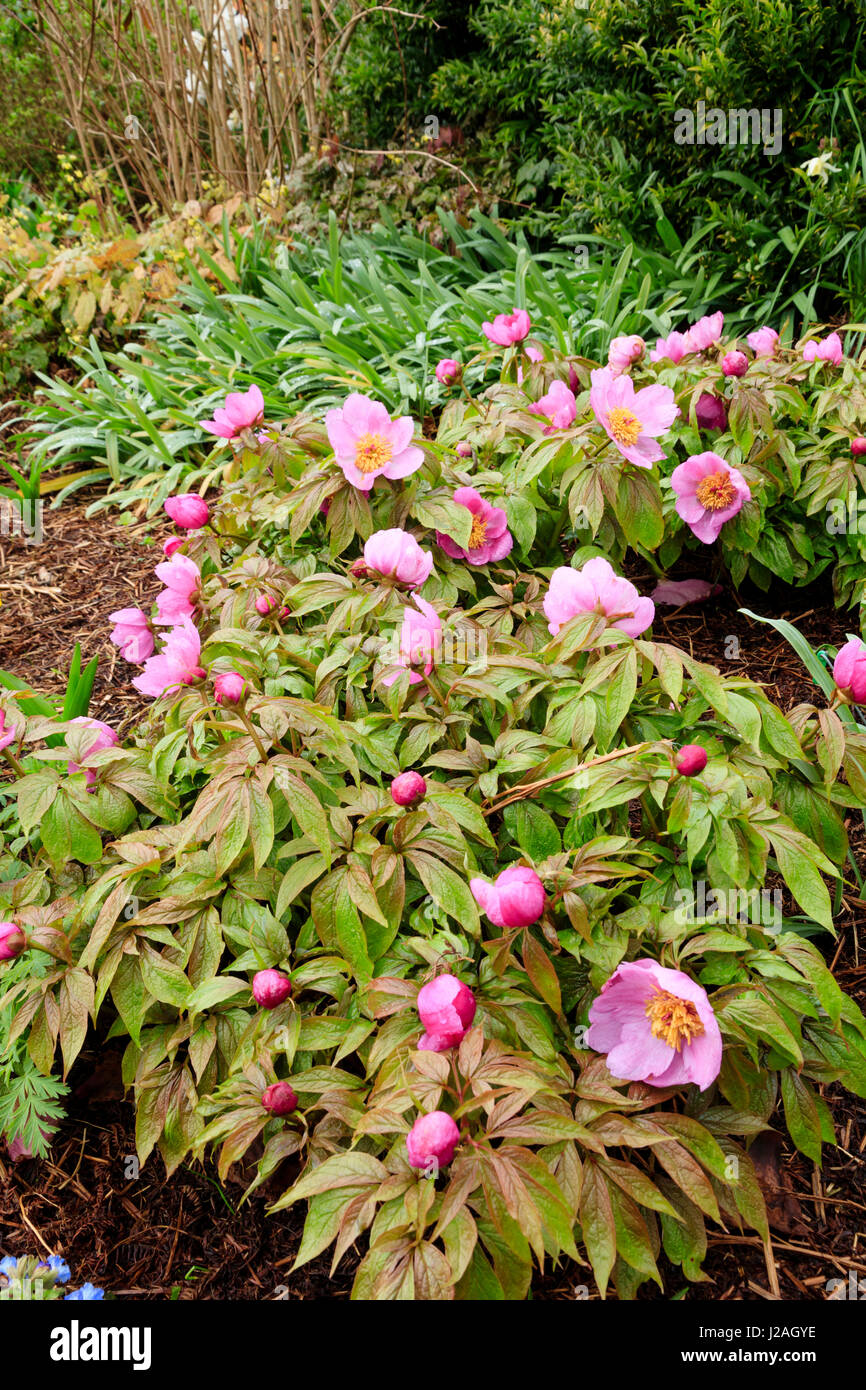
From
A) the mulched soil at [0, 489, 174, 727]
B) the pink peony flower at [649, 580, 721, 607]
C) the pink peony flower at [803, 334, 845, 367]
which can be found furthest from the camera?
the mulched soil at [0, 489, 174, 727]

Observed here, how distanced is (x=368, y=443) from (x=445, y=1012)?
1.16 m

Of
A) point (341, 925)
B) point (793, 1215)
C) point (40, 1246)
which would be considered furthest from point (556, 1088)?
point (40, 1246)

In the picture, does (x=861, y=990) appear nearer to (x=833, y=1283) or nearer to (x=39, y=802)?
(x=833, y=1283)

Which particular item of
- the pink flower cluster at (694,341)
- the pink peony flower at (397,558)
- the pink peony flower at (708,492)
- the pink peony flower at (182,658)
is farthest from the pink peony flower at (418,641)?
the pink flower cluster at (694,341)

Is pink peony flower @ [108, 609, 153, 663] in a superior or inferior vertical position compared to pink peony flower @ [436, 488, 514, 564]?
inferior

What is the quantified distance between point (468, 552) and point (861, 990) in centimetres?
110

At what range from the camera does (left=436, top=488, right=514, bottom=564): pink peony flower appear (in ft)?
6.55

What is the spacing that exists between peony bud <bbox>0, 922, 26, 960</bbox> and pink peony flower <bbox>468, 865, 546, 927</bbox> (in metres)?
0.69

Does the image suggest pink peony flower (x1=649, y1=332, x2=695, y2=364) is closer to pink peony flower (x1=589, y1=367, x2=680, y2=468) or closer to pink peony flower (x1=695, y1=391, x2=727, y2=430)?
pink peony flower (x1=695, y1=391, x2=727, y2=430)

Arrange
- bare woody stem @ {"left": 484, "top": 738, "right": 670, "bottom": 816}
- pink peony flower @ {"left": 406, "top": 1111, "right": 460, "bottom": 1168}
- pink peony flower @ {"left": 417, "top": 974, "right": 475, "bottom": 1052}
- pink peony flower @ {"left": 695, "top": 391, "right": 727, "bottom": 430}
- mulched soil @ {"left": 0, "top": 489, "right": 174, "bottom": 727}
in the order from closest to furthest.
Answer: pink peony flower @ {"left": 406, "top": 1111, "right": 460, "bottom": 1168} < pink peony flower @ {"left": 417, "top": 974, "right": 475, "bottom": 1052} < bare woody stem @ {"left": 484, "top": 738, "right": 670, "bottom": 816} < pink peony flower @ {"left": 695, "top": 391, "right": 727, "bottom": 430} < mulched soil @ {"left": 0, "top": 489, "right": 174, "bottom": 727}

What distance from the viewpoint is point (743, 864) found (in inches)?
51.9

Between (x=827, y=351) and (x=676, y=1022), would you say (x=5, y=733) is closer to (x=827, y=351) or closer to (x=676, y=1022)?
(x=676, y=1022)

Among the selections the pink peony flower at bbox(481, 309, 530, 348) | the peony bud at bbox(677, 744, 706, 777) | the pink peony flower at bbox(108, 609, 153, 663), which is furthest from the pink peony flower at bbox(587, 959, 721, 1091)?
the pink peony flower at bbox(481, 309, 530, 348)

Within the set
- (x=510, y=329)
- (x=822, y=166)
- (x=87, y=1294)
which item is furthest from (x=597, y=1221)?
(x=822, y=166)
